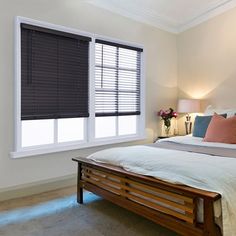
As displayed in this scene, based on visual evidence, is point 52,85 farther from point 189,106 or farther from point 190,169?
point 189,106

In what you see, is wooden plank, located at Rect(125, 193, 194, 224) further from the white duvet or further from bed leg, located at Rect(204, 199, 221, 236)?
the white duvet

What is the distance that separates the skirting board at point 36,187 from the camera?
10.2ft

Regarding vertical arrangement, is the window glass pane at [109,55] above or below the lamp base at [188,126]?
above

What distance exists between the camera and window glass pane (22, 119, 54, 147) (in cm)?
333

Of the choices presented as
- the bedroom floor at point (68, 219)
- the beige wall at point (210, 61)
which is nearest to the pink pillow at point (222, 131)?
the beige wall at point (210, 61)

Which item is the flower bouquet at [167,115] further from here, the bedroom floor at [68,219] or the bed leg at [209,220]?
the bed leg at [209,220]

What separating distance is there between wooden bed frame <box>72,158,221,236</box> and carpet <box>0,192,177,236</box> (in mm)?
189

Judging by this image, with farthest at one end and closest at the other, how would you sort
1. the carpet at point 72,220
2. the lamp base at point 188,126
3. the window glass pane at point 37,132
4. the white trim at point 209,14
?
the lamp base at point 188,126 < the white trim at point 209,14 < the window glass pane at point 37,132 < the carpet at point 72,220

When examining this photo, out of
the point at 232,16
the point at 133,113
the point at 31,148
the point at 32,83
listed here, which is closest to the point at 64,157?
the point at 31,148

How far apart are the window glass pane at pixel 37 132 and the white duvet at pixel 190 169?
112 centimetres

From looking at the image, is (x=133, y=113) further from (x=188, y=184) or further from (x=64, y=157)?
(x=188, y=184)

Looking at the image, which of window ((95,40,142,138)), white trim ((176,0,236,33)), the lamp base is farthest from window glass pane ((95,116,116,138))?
white trim ((176,0,236,33))

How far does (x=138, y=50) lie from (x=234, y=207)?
3432 millimetres

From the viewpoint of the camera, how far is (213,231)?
169cm
